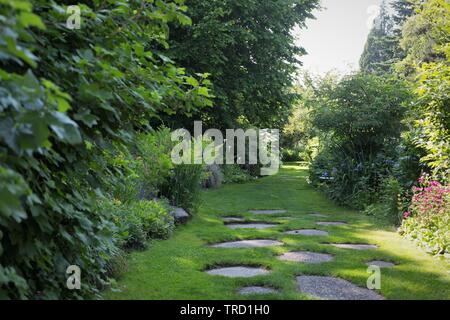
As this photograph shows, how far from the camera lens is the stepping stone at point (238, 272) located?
4.45 metres

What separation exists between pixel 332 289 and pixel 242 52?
12.5 meters

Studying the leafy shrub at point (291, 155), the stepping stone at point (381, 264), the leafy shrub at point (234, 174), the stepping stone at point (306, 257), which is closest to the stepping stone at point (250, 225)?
the stepping stone at point (306, 257)

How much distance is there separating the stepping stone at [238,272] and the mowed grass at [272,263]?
4.3 inches

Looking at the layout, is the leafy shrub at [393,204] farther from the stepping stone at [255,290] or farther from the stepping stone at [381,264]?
the stepping stone at [255,290]

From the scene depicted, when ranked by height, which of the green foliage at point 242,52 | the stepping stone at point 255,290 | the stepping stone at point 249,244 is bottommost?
the stepping stone at point 255,290

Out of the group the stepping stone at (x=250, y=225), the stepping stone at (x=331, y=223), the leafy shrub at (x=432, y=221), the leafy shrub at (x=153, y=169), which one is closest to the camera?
the leafy shrub at (x=432, y=221)

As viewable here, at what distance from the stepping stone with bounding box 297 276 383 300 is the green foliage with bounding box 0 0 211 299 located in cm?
184

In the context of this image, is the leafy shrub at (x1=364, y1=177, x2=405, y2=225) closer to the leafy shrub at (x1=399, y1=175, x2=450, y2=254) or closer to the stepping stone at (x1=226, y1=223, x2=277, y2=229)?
the leafy shrub at (x1=399, y1=175, x2=450, y2=254)

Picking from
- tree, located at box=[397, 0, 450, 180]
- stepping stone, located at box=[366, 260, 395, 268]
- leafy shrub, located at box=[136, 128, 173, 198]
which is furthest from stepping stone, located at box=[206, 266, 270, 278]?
tree, located at box=[397, 0, 450, 180]

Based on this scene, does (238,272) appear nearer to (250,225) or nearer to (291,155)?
(250,225)

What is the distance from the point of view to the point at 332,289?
4.02 m

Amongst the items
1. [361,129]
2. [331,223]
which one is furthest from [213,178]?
[331,223]

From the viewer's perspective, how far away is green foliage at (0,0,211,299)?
182 centimetres

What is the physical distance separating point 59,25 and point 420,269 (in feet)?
13.8
